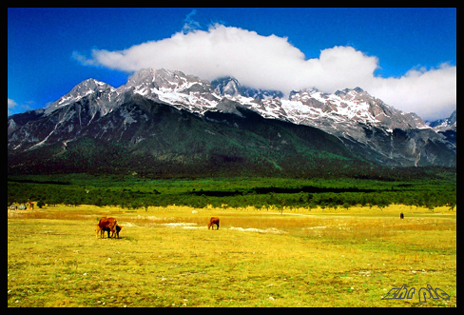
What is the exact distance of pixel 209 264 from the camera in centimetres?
1966

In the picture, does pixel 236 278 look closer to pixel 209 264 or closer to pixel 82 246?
pixel 209 264

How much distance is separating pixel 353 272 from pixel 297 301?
666cm

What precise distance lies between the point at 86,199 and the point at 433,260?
110 metres

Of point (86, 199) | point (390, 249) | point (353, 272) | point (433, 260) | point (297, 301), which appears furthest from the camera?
point (86, 199)

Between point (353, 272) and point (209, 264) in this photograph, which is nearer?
point (353, 272)

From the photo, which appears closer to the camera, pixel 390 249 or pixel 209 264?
pixel 209 264

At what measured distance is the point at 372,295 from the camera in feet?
44.5

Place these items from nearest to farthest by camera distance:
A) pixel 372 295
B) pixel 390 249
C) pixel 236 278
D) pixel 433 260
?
1. pixel 372 295
2. pixel 236 278
3. pixel 433 260
4. pixel 390 249

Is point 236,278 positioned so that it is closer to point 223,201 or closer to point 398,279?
point 398,279
